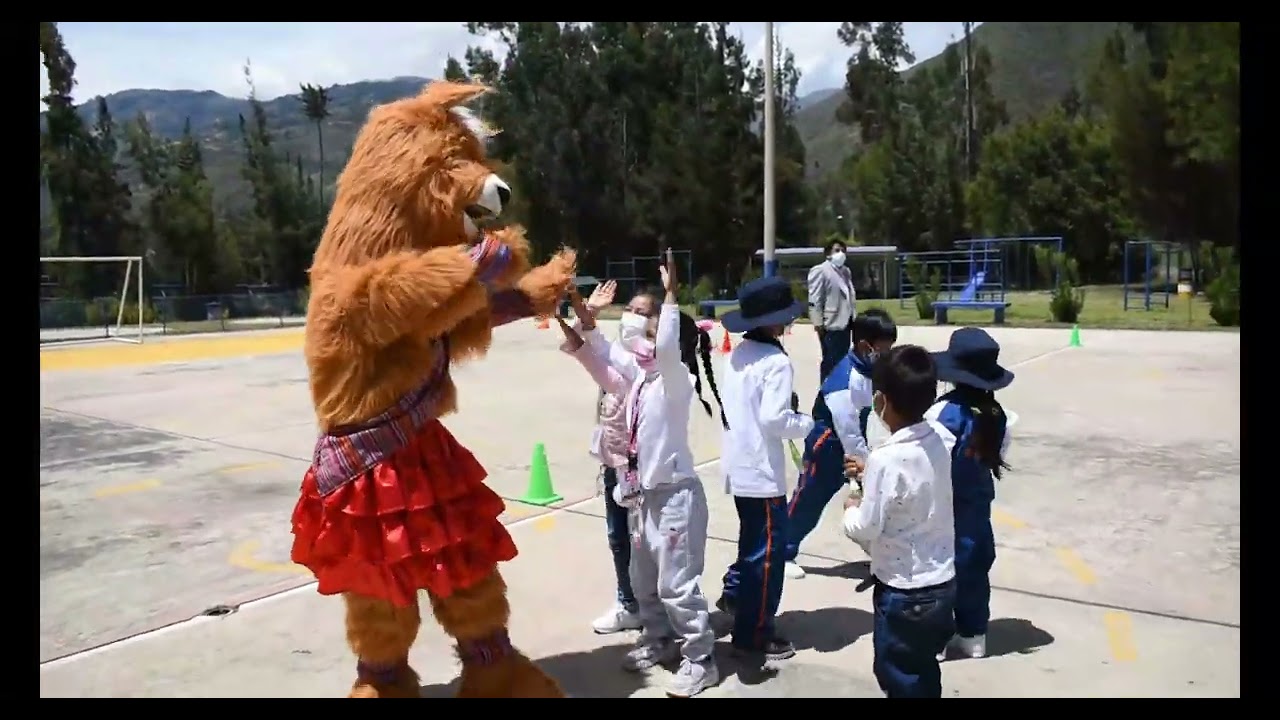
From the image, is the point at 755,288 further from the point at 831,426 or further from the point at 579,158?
the point at 579,158

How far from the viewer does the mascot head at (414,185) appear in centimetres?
332

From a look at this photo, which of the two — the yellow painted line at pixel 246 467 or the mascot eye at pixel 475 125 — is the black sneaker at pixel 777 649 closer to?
the mascot eye at pixel 475 125

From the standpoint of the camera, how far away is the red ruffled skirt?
316cm

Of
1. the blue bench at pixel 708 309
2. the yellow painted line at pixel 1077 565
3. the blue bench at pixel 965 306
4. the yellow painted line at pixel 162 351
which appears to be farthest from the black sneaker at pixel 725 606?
the blue bench at pixel 708 309

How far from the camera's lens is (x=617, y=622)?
4.25m

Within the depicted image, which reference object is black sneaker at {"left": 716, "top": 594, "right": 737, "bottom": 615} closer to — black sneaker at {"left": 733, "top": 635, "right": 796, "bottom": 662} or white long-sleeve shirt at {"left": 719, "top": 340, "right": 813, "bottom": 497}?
black sneaker at {"left": 733, "top": 635, "right": 796, "bottom": 662}

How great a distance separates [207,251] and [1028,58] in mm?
159236

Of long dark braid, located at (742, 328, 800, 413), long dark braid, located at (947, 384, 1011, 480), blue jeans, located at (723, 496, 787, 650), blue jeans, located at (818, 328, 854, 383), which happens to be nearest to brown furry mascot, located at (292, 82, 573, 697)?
blue jeans, located at (723, 496, 787, 650)

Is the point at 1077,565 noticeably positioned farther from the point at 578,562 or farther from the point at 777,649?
the point at 578,562

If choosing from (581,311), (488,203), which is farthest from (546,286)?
(488,203)

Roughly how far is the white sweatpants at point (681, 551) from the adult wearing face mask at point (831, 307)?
18.3ft

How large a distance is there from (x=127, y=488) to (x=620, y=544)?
4619 mm

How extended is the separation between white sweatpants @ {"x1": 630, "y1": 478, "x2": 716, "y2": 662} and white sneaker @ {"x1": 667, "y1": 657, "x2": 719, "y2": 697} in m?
0.03

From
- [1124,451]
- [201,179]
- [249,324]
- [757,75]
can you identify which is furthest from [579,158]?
[1124,451]
